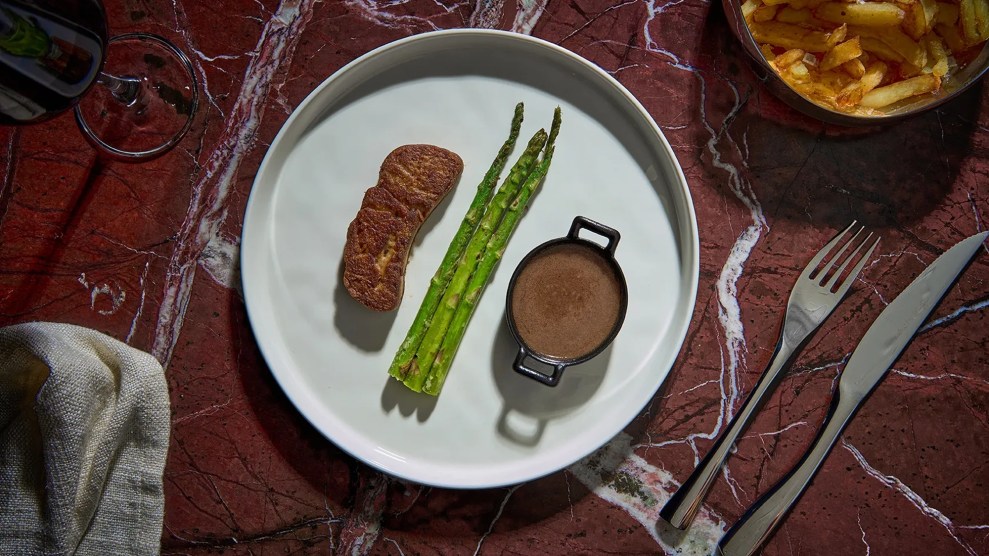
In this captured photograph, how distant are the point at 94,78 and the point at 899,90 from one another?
2690mm

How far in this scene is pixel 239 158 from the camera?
253cm

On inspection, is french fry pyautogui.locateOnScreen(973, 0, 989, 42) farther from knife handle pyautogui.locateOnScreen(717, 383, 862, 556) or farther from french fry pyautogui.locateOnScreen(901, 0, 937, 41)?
knife handle pyautogui.locateOnScreen(717, 383, 862, 556)

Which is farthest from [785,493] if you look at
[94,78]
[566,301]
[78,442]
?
[94,78]

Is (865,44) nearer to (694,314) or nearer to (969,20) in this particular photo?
(969,20)

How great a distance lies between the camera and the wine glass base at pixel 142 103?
2455 millimetres

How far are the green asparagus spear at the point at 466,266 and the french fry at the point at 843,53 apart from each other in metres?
1.04

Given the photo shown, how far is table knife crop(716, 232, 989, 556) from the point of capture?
2.50 metres

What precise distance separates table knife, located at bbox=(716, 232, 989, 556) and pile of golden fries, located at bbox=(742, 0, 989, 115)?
0.71 metres

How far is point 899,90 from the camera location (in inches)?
90.0

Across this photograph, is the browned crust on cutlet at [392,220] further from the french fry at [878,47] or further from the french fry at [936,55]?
the french fry at [936,55]

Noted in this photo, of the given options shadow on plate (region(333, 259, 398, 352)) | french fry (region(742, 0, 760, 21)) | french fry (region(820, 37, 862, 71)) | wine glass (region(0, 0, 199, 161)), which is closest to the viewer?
wine glass (region(0, 0, 199, 161))

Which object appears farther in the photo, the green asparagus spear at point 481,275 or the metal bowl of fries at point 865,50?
the green asparagus spear at point 481,275

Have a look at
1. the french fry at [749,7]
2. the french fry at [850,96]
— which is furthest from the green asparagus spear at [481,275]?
the french fry at [850,96]

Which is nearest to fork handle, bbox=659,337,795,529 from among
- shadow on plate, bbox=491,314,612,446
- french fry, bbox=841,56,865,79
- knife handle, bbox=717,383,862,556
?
knife handle, bbox=717,383,862,556
